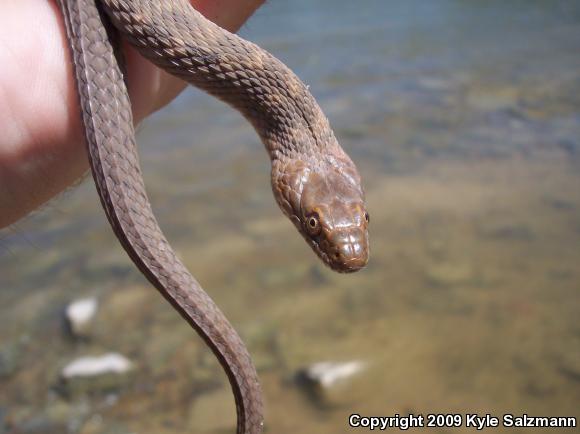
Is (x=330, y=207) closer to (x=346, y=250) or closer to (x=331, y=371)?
(x=346, y=250)

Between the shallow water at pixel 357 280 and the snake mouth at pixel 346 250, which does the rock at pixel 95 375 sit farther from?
the snake mouth at pixel 346 250

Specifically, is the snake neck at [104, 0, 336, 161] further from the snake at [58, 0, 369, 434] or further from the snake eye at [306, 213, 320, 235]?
the snake eye at [306, 213, 320, 235]

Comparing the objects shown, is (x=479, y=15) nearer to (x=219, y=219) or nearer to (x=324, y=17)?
(x=324, y=17)

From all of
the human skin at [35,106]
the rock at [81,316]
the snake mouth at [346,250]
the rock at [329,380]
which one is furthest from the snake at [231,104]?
the rock at [81,316]

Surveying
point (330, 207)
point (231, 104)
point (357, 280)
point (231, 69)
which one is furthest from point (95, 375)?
point (231, 69)

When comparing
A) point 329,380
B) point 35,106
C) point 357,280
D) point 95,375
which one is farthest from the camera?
point 357,280

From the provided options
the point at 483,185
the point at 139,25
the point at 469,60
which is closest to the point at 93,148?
the point at 139,25

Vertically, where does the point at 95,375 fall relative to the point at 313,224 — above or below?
below
